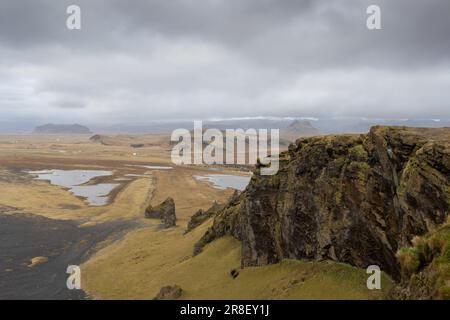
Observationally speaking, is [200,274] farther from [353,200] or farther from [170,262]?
[353,200]

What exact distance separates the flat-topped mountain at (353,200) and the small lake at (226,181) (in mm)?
83728

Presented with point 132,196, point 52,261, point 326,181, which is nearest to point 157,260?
point 52,261

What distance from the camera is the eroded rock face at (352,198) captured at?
20.2 meters

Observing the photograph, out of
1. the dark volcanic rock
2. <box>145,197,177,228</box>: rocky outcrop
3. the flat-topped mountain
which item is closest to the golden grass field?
the dark volcanic rock

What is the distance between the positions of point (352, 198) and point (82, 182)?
108798 mm

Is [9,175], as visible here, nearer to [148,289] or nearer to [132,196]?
[132,196]

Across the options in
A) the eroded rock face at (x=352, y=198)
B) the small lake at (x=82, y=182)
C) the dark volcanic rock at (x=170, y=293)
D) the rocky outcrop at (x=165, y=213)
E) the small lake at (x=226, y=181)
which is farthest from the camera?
the small lake at (x=226, y=181)

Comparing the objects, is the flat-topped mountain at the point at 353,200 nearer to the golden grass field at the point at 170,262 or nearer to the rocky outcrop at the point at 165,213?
the golden grass field at the point at 170,262

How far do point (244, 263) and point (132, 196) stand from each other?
6886 cm

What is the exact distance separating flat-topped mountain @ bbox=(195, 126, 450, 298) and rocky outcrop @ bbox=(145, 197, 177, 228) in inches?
1333

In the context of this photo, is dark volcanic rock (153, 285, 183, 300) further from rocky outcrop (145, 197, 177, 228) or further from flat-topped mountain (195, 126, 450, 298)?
rocky outcrop (145, 197, 177, 228)

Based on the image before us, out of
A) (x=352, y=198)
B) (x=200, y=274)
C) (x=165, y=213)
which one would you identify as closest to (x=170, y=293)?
(x=200, y=274)

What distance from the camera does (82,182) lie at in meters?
122

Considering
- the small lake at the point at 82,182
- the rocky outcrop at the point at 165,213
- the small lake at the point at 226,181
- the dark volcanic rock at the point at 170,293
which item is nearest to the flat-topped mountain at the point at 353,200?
the dark volcanic rock at the point at 170,293
